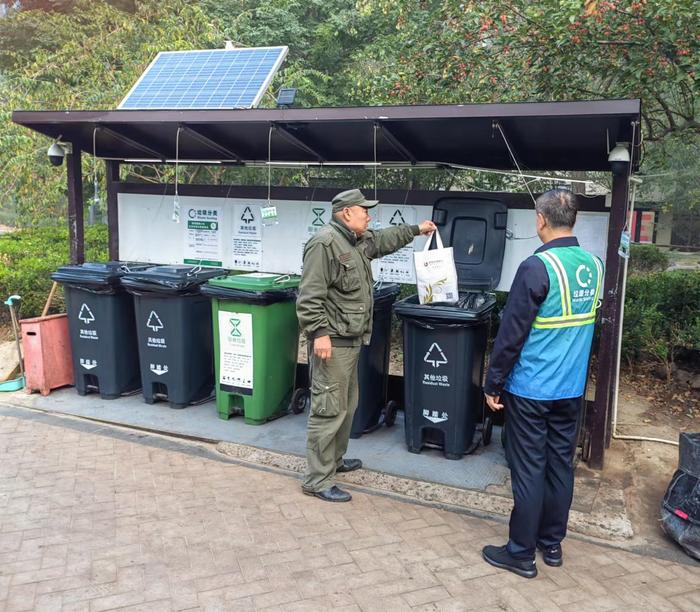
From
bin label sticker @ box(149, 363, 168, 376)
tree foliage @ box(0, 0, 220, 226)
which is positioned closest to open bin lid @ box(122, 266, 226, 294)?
bin label sticker @ box(149, 363, 168, 376)

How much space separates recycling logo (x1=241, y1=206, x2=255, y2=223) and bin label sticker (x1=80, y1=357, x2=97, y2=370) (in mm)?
1937

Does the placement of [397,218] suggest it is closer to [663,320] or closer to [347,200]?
[347,200]

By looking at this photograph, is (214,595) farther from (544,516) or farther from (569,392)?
(569,392)

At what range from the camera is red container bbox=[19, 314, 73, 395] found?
19.5 ft

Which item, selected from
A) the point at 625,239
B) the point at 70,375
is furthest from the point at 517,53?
the point at 70,375

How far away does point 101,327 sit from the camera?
579 cm

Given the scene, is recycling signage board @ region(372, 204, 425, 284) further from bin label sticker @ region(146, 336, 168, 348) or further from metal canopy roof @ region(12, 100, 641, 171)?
bin label sticker @ region(146, 336, 168, 348)

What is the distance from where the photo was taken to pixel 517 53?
269 inches

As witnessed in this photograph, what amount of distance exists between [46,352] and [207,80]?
10.0ft

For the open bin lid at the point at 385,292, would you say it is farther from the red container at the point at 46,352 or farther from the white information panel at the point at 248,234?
the red container at the point at 46,352

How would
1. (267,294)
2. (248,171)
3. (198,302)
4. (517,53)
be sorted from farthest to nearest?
(248,171) < (517,53) < (198,302) < (267,294)

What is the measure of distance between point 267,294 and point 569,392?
2632 mm

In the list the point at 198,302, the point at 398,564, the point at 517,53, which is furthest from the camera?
the point at 517,53

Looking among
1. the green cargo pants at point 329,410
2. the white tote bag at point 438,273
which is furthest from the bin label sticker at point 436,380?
the green cargo pants at point 329,410
